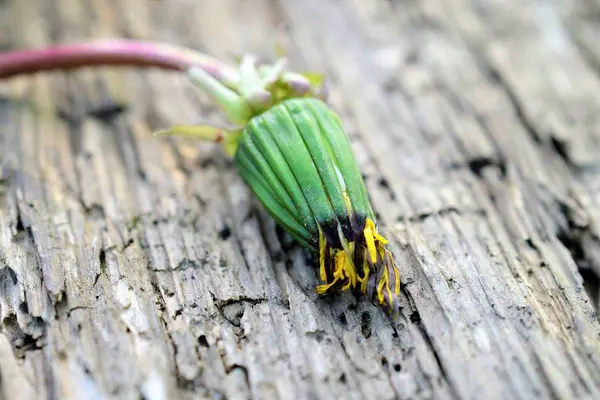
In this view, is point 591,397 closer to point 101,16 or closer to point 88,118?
point 88,118

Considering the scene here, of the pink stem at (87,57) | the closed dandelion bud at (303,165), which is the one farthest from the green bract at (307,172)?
the pink stem at (87,57)

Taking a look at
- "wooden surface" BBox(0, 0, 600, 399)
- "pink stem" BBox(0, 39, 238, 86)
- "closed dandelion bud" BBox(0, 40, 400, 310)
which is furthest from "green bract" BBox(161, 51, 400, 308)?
"pink stem" BBox(0, 39, 238, 86)

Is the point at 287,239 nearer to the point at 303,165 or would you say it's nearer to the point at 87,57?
the point at 303,165

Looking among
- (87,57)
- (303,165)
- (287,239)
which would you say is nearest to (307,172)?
(303,165)

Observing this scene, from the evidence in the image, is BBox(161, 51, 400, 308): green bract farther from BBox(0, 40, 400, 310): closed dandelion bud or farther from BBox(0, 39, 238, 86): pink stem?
BBox(0, 39, 238, 86): pink stem

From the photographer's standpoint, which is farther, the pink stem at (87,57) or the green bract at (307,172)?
the pink stem at (87,57)

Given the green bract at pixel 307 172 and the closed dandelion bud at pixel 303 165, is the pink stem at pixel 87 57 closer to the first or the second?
the closed dandelion bud at pixel 303 165

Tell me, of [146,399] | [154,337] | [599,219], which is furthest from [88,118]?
[599,219]
